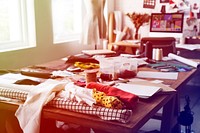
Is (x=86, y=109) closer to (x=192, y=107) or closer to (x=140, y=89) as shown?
(x=140, y=89)

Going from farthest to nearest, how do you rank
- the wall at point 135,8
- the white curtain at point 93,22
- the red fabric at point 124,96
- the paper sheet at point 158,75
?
the wall at point 135,8 → the white curtain at point 93,22 → the paper sheet at point 158,75 → the red fabric at point 124,96

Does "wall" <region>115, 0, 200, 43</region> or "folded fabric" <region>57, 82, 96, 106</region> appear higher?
"wall" <region>115, 0, 200, 43</region>

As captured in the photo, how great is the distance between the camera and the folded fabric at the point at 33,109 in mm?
1307

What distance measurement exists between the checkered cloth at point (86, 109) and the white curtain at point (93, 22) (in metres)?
2.72

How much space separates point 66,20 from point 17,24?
1.05 metres

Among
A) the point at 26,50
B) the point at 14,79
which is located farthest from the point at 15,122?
the point at 26,50

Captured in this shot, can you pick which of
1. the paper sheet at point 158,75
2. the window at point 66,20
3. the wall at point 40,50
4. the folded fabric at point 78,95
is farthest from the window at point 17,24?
the folded fabric at point 78,95

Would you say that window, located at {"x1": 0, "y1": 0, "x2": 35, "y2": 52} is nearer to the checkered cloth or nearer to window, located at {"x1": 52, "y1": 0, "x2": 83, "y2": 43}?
window, located at {"x1": 52, "y1": 0, "x2": 83, "y2": 43}

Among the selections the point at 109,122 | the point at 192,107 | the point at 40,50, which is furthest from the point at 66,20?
the point at 109,122

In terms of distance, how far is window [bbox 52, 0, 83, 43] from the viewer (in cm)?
399

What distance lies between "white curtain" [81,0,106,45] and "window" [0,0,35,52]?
3.18 ft

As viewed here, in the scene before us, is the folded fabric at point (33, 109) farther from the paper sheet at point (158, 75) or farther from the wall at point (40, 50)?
the wall at point (40, 50)

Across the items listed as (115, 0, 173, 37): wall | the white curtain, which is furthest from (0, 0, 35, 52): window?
(115, 0, 173, 37): wall

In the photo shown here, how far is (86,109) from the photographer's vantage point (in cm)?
123
